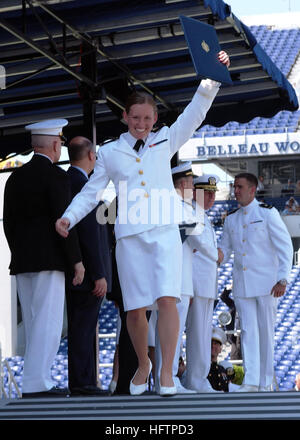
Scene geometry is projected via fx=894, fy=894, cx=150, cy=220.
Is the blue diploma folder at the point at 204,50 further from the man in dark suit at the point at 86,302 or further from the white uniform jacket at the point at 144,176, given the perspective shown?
the man in dark suit at the point at 86,302

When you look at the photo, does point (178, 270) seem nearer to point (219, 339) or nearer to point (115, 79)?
point (219, 339)

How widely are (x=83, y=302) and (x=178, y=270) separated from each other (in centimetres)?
105

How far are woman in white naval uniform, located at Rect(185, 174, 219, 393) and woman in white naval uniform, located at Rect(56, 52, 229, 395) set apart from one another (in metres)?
1.50

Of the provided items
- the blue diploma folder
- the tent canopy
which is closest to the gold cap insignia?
the blue diploma folder

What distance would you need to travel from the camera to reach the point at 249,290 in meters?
6.73

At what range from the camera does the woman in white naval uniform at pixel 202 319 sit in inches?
243

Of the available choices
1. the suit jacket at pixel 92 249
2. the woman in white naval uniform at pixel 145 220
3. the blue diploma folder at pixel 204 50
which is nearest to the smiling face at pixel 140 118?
the woman in white naval uniform at pixel 145 220

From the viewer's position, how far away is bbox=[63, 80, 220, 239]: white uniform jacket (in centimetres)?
455

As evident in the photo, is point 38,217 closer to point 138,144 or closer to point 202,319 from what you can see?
point 138,144

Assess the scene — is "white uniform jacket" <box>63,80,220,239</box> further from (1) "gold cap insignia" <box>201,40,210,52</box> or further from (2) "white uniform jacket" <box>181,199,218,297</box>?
(2) "white uniform jacket" <box>181,199,218,297</box>

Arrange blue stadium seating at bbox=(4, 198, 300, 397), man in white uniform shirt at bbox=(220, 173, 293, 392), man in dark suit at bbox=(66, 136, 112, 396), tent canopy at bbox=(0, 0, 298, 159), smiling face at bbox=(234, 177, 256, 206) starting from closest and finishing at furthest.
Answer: man in dark suit at bbox=(66, 136, 112, 396) < man in white uniform shirt at bbox=(220, 173, 293, 392) < smiling face at bbox=(234, 177, 256, 206) < tent canopy at bbox=(0, 0, 298, 159) < blue stadium seating at bbox=(4, 198, 300, 397)

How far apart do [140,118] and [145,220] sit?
21.6 inches
